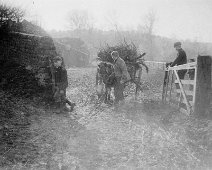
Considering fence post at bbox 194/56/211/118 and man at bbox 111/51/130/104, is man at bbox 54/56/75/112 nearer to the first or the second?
man at bbox 111/51/130/104

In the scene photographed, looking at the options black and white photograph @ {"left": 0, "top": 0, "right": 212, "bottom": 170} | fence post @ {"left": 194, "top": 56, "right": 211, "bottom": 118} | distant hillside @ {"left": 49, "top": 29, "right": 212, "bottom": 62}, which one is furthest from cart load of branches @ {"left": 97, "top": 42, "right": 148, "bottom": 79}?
distant hillside @ {"left": 49, "top": 29, "right": 212, "bottom": 62}

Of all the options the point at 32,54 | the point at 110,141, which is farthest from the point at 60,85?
the point at 110,141

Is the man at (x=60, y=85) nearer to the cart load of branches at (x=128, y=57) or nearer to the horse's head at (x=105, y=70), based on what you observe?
the horse's head at (x=105, y=70)

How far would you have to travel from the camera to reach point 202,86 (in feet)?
20.5

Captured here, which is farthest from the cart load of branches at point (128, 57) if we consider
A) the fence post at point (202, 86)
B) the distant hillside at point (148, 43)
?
the distant hillside at point (148, 43)

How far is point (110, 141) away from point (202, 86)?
2.49 meters

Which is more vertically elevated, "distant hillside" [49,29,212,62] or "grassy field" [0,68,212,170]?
"distant hillside" [49,29,212,62]

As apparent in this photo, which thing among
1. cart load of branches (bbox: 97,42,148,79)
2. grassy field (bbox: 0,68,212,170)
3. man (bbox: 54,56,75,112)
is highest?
cart load of branches (bbox: 97,42,148,79)

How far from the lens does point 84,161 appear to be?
4594 mm

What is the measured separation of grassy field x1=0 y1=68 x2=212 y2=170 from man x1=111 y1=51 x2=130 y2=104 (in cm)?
100

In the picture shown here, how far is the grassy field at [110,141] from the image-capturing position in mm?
4465

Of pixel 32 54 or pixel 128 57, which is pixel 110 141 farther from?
pixel 128 57

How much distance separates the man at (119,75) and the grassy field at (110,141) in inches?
39.2

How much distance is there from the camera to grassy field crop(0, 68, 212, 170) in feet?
14.6
